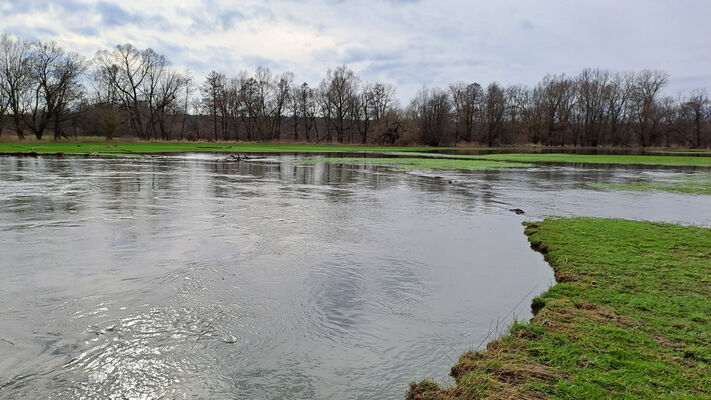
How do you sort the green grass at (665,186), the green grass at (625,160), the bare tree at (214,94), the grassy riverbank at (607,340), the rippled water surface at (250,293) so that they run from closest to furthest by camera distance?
the grassy riverbank at (607,340), the rippled water surface at (250,293), the green grass at (665,186), the green grass at (625,160), the bare tree at (214,94)

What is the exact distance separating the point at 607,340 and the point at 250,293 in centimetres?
427

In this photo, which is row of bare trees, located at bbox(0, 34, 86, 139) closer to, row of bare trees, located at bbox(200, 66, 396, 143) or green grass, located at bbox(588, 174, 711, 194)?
row of bare trees, located at bbox(200, 66, 396, 143)

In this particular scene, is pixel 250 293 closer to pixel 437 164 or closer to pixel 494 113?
pixel 437 164

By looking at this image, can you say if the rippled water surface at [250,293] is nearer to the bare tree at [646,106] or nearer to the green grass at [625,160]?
the green grass at [625,160]

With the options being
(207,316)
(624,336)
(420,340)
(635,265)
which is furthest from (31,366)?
(635,265)

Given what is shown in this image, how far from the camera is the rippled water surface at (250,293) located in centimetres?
405

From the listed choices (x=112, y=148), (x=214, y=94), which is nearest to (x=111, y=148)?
(x=112, y=148)

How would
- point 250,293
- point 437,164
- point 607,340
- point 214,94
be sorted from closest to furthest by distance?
1. point 607,340
2. point 250,293
3. point 437,164
4. point 214,94

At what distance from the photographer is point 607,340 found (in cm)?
446

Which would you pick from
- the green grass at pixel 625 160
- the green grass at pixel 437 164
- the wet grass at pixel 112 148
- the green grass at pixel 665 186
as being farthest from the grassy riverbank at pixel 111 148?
the green grass at pixel 665 186

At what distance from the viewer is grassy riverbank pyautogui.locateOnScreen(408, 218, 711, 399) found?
367cm

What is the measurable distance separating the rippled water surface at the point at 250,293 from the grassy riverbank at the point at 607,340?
416mm

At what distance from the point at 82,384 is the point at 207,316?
5.20 ft

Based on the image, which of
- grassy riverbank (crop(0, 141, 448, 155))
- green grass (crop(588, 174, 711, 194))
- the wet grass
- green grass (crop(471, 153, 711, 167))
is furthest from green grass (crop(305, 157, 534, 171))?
the wet grass
